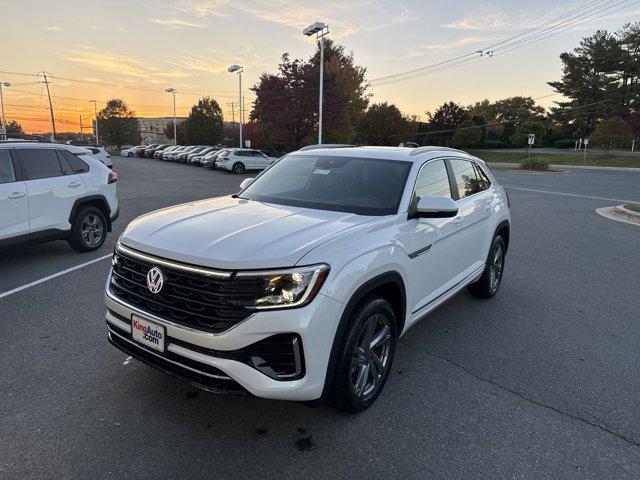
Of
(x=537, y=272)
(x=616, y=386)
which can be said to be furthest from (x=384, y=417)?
Answer: (x=537, y=272)

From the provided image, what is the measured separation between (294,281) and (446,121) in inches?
2807

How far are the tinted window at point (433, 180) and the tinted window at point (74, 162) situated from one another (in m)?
5.72

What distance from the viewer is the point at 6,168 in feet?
20.2

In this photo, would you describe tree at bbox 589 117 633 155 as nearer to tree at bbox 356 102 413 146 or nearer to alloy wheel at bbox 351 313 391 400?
tree at bbox 356 102 413 146

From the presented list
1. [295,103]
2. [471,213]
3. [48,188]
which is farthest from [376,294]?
[295,103]

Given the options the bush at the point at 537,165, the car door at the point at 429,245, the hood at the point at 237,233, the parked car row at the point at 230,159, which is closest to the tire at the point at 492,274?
the car door at the point at 429,245

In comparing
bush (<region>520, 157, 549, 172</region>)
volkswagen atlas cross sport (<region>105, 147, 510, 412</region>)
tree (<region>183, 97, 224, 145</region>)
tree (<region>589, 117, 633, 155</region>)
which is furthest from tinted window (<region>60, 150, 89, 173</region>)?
tree (<region>183, 97, 224, 145</region>)

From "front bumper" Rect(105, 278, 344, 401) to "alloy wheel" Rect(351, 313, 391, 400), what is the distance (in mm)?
408

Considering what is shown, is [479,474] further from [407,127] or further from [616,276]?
[407,127]

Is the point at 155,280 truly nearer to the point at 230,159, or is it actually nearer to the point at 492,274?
the point at 492,274

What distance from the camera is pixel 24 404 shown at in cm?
313

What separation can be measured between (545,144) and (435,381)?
85836mm

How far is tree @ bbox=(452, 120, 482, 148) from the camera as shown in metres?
64.2

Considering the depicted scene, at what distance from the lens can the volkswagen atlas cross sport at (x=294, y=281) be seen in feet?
8.23
